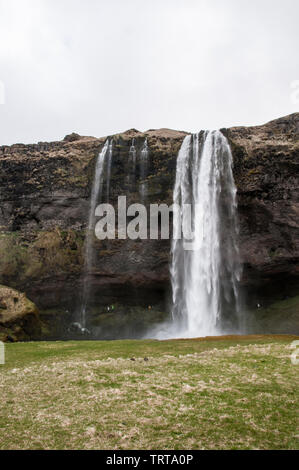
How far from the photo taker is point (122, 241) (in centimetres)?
5512

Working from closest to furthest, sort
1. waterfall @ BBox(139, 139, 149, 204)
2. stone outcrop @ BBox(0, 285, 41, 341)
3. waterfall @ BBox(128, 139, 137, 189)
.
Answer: stone outcrop @ BBox(0, 285, 41, 341)
waterfall @ BBox(139, 139, 149, 204)
waterfall @ BBox(128, 139, 137, 189)

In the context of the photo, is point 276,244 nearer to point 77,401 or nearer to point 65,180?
point 65,180

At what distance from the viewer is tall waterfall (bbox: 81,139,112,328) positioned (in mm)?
55656

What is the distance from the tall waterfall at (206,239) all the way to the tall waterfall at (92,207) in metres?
12.7

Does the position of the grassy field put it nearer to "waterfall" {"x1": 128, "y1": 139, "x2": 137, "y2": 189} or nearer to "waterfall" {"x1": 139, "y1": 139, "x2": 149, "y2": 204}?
"waterfall" {"x1": 139, "y1": 139, "x2": 149, "y2": 204}

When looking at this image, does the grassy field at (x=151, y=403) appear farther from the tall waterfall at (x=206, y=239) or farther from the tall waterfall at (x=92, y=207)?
the tall waterfall at (x=92, y=207)

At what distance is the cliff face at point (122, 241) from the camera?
5088 cm

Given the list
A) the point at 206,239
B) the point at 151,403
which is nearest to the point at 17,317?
the point at 206,239

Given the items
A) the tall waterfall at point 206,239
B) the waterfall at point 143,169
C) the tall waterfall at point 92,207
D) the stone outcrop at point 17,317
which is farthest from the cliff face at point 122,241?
the stone outcrop at point 17,317

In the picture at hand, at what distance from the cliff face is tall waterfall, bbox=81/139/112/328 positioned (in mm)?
862

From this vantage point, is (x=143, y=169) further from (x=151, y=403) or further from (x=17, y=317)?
(x=151, y=403)

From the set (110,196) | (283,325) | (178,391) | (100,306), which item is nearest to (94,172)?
(110,196)

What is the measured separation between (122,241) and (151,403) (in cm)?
4304

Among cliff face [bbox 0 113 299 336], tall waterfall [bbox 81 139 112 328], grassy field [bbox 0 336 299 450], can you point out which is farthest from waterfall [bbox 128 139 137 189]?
grassy field [bbox 0 336 299 450]
